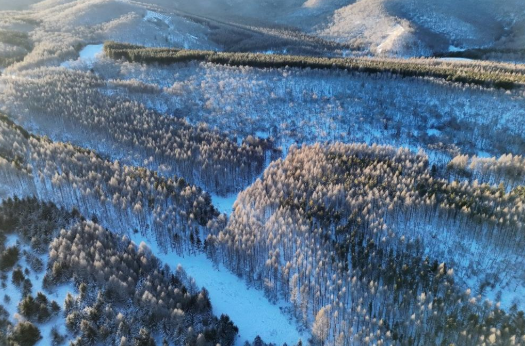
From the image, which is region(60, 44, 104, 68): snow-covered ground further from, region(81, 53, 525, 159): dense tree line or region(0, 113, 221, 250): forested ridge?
region(0, 113, 221, 250): forested ridge

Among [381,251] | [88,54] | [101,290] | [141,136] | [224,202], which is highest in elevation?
[88,54]

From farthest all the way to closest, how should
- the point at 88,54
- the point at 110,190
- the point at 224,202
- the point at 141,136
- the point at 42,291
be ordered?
the point at 88,54
the point at 141,136
the point at 224,202
the point at 110,190
the point at 42,291

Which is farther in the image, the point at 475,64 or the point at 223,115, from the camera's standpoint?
the point at 475,64

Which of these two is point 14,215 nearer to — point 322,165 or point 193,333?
point 193,333

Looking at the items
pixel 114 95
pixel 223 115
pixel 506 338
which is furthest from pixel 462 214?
pixel 114 95

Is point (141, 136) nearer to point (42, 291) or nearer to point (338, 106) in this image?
point (42, 291)

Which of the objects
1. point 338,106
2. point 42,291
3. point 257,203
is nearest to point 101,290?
point 42,291

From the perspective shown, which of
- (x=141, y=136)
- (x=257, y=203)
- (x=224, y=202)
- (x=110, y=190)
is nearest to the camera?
(x=110, y=190)

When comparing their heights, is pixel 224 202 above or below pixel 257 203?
below
